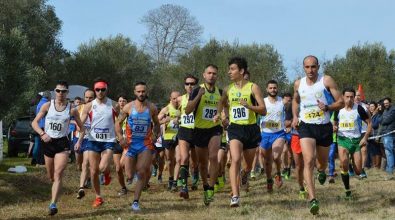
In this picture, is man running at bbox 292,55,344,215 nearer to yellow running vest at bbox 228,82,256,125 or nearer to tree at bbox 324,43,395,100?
yellow running vest at bbox 228,82,256,125

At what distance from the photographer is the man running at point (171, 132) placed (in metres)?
13.2

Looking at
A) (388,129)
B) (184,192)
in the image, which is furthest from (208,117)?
(388,129)

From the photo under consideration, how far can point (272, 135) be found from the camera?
1241 centimetres

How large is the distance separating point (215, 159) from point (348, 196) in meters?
2.66

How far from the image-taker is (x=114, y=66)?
183ft

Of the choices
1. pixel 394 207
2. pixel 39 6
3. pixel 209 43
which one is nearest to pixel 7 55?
pixel 394 207

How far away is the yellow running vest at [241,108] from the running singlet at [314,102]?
918mm

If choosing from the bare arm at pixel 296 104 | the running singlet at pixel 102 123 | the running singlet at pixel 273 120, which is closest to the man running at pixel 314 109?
the bare arm at pixel 296 104

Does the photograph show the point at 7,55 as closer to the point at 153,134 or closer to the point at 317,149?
the point at 153,134

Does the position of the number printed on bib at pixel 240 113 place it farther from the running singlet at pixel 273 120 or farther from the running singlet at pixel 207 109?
the running singlet at pixel 273 120

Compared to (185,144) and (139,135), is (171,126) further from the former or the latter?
(139,135)

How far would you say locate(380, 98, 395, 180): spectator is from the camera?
17234 mm

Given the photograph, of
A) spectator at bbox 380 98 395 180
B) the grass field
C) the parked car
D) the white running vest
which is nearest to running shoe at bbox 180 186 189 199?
the grass field

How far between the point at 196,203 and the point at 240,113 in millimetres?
1922
